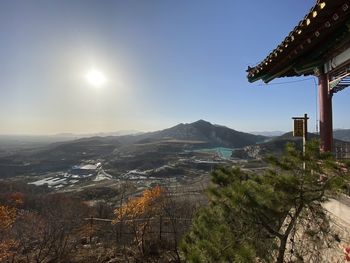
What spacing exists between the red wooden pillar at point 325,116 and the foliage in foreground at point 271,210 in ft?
5.16

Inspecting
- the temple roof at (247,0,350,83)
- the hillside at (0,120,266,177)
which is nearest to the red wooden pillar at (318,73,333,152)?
the temple roof at (247,0,350,83)

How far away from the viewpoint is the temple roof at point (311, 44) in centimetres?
298

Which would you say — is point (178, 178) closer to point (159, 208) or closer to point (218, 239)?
point (159, 208)

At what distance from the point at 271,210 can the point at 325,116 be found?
2519 mm

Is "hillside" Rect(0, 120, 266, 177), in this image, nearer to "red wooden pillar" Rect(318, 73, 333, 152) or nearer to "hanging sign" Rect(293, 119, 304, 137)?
"hanging sign" Rect(293, 119, 304, 137)

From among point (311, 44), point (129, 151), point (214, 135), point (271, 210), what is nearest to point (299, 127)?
point (311, 44)

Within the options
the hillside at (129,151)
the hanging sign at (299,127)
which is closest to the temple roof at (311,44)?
the hanging sign at (299,127)

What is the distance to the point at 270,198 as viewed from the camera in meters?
3.41

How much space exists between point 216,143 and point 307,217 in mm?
131496

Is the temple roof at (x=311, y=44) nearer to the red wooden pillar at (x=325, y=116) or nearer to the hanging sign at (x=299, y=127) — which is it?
the red wooden pillar at (x=325, y=116)

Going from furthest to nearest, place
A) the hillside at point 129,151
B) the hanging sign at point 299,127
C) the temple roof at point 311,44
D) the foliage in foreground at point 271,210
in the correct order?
the hillside at point 129,151
the hanging sign at point 299,127
the foliage in foreground at point 271,210
the temple roof at point 311,44

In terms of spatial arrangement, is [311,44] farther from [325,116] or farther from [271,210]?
[271,210]

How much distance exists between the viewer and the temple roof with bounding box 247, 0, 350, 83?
2979mm

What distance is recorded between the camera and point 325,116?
5.26 m
